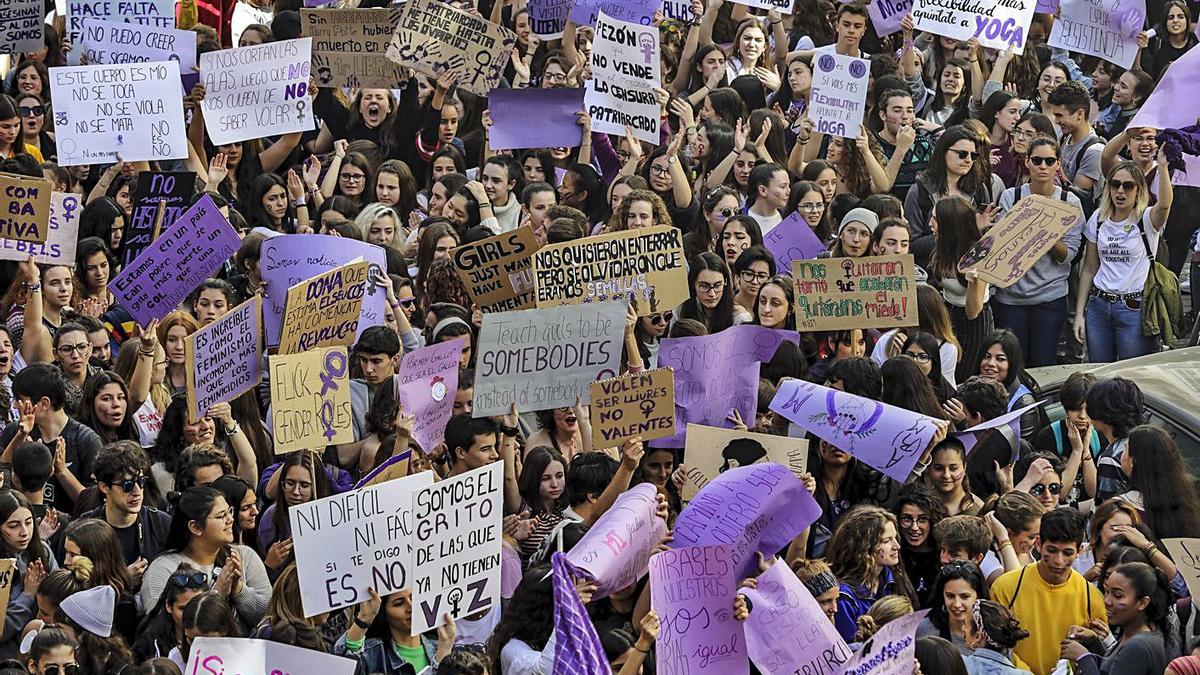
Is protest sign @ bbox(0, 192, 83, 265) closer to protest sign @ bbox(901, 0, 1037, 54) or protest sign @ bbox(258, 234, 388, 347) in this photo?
protest sign @ bbox(258, 234, 388, 347)

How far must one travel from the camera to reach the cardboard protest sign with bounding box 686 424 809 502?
10.5m

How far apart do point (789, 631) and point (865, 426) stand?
1.74 metres

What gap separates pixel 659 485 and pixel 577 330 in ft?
2.92

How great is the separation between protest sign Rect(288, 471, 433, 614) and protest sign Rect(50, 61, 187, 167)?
5.49 meters

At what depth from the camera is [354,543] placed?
928 cm

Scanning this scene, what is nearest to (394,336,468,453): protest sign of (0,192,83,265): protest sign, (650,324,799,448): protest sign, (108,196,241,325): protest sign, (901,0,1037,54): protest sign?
(650,324,799,448): protest sign

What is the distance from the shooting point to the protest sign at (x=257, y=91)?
587 inches

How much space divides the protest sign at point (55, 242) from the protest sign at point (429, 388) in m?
2.46

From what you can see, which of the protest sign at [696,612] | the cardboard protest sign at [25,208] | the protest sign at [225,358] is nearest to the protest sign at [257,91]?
the cardboard protest sign at [25,208]

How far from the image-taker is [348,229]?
13.1 m

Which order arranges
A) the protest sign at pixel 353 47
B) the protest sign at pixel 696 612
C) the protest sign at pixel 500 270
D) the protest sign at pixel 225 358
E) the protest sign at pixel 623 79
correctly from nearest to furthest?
the protest sign at pixel 696 612 < the protest sign at pixel 225 358 < the protest sign at pixel 500 270 < the protest sign at pixel 623 79 < the protest sign at pixel 353 47

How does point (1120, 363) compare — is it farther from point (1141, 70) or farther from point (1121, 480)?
point (1141, 70)

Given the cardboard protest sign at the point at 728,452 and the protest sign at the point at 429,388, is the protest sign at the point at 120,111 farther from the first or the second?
the cardboard protest sign at the point at 728,452

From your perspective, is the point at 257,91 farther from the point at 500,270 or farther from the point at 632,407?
the point at 632,407
